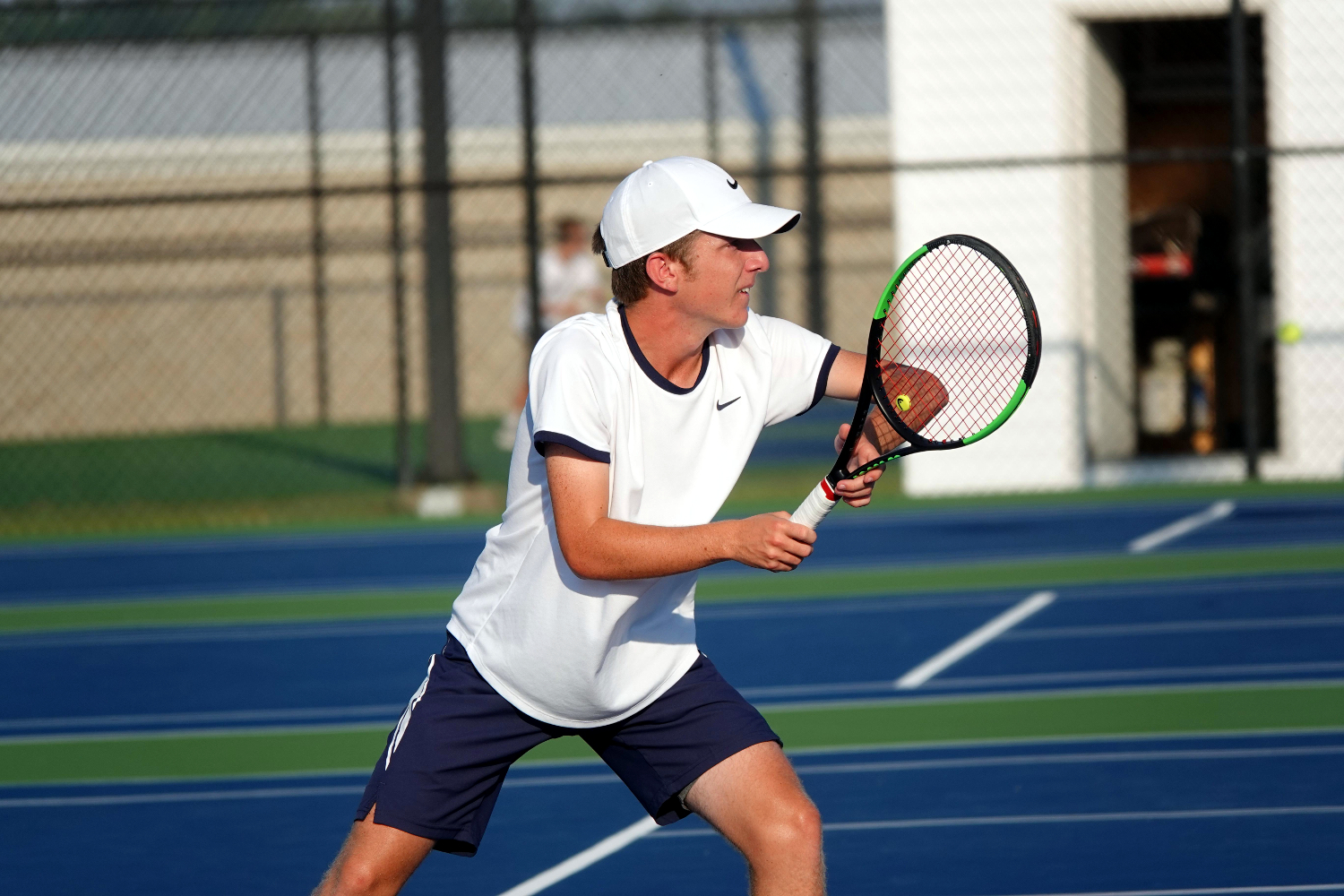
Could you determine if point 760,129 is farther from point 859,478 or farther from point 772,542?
point 772,542

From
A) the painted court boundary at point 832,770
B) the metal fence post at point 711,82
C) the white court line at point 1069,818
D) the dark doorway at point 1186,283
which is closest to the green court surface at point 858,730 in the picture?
the painted court boundary at point 832,770

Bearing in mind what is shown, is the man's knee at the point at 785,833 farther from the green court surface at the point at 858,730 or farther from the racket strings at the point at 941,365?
the green court surface at the point at 858,730

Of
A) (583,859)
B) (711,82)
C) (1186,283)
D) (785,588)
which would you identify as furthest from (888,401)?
(711,82)

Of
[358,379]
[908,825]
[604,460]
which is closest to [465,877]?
[908,825]

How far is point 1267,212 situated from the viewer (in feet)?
46.1

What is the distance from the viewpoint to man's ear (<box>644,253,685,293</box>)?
330 centimetres

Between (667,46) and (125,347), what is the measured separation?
7024 mm

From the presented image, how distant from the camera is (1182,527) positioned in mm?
10836

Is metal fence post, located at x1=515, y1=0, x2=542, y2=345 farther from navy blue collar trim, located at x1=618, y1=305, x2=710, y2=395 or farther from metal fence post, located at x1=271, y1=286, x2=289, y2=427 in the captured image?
navy blue collar trim, located at x1=618, y1=305, x2=710, y2=395

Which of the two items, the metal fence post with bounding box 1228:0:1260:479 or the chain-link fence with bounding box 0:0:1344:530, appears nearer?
the metal fence post with bounding box 1228:0:1260:479

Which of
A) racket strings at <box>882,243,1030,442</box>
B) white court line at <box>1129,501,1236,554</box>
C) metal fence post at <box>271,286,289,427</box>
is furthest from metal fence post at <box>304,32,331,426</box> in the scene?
racket strings at <box>882,243,1030,442</box>

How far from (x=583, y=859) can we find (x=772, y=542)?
2.07 m

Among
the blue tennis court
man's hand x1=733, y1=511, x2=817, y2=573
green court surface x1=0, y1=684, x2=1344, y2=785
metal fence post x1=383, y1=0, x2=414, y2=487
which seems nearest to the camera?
man's hand x1=733, y1=511, x2=817, y2=573

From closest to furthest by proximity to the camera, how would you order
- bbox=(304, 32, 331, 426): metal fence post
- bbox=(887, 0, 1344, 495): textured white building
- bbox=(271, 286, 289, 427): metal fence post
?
1. bbox=(887, 0, 1344, 495): textured white building
2. bbox=(304, 32, 331, 426): metal fence post
3. bbox=(271, 286, 289, 427): metal fence post
